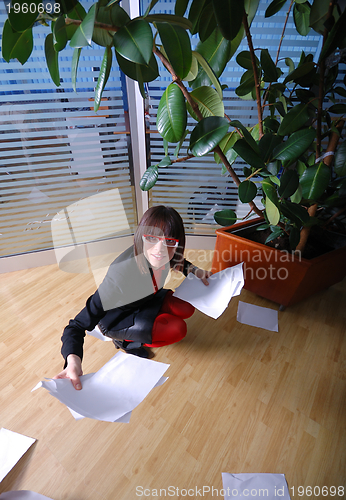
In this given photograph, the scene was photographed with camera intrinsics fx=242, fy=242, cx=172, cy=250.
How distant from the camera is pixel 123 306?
3.11ft

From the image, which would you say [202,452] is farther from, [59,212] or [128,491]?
[59,212]

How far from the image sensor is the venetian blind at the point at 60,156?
4.24ft

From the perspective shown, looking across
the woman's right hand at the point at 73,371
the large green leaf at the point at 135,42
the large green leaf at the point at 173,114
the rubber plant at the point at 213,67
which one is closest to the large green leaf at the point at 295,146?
the rubber plant at the point at 213,67

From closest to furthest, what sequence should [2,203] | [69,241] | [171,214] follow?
[171,214] < [2,203] < [69,241]

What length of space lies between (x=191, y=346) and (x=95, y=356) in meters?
0.42

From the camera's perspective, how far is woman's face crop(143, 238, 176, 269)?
0.88 m

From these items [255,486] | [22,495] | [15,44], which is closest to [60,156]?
[15,44]

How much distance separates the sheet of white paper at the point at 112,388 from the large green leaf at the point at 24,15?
2.31ft

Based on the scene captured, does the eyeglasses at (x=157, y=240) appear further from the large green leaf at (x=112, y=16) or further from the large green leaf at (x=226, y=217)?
the large green leaf at (x=112, y=16)

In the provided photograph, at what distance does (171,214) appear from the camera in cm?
90

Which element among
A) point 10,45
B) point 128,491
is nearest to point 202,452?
point 128,491

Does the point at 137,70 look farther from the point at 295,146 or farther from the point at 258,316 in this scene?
the point at 258,316

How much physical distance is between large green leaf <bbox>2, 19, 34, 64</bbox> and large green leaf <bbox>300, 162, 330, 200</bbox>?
37.3 inches

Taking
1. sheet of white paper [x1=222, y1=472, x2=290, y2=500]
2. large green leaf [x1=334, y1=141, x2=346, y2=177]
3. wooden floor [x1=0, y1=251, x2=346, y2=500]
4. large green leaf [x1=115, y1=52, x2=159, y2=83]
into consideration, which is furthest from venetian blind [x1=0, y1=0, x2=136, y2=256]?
sheet of white paper [x1=222, y1=472, x2=290, y2=500]
